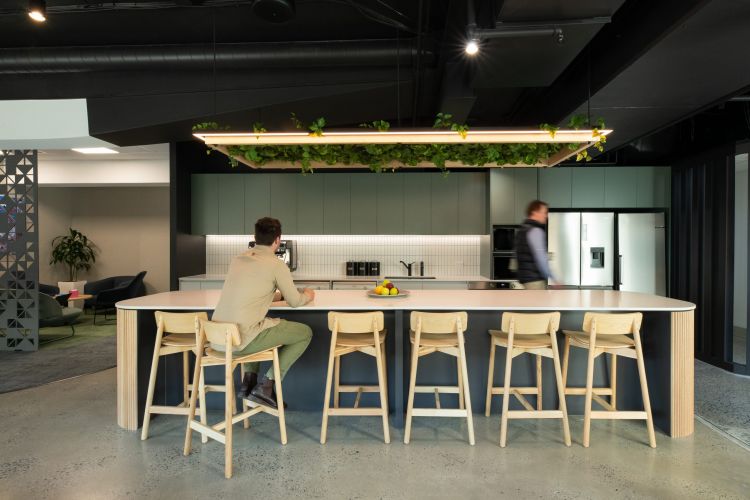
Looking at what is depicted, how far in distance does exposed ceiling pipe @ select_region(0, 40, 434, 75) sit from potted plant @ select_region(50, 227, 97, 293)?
5141 mm

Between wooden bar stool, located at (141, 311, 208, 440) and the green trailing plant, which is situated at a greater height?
the green trailing plant

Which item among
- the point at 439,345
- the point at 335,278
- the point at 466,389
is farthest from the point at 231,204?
the point at 466,389

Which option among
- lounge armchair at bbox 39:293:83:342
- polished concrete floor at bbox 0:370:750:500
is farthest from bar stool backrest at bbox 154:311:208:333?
lounge armchair at bbox 39:293:83:342

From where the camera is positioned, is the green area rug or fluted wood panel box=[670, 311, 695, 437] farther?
the green area rug

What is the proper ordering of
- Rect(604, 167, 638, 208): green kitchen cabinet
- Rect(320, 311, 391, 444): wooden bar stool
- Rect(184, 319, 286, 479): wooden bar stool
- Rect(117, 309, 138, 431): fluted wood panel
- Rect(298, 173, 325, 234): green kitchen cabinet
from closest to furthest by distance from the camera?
Rect(184, 319, 286, 479): wooden bar stool < Rect(320, 311, 391, 444): wooden bar stool < Rect(117, 309, 138, 431): fluted wood panel < Rect(604, 167, 638, 208): green kitchen cabinet < Rect(298, 173, 325, 234): green kitchen cabinet

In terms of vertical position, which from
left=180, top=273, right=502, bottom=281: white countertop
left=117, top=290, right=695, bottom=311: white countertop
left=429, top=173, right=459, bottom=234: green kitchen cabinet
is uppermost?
left=429, top=173, right=459, bottom=234: green kitchen cabinet

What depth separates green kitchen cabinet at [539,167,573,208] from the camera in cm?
579

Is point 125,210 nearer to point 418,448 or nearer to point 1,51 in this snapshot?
point 1,51

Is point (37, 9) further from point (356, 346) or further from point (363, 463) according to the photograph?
point (363, 463)

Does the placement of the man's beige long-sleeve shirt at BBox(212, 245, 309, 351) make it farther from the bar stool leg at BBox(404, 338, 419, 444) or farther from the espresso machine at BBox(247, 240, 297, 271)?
the espresso machine at BBox(247, 240, 297, 271)

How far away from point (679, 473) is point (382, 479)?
1.73 metres

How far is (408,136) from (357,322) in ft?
4.64

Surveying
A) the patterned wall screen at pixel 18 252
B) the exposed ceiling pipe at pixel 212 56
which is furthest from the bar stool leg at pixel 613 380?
the patterned wall screen at pixel 18 252

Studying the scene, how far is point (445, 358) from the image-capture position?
11.1 feet
